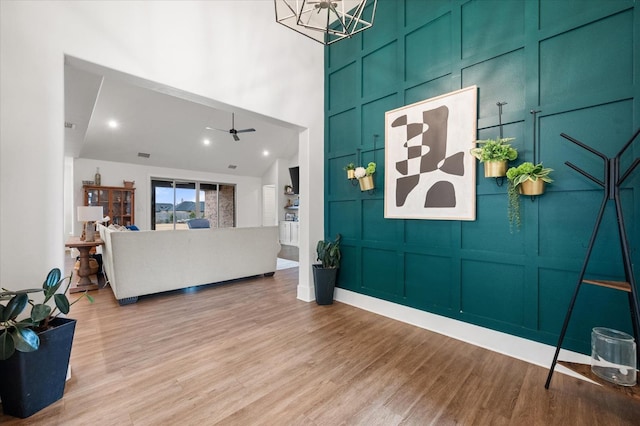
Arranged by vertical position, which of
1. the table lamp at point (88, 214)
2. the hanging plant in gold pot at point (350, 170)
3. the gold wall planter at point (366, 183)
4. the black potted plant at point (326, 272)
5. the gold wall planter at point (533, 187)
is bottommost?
the black potted plant at point (326, 272)

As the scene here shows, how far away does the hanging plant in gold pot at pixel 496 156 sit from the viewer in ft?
6.66

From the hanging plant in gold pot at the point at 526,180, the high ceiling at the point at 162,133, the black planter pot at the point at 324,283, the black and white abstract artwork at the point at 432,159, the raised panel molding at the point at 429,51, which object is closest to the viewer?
the hanging plant in gold pot at the point at 526,180

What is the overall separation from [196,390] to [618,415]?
8.07 ft

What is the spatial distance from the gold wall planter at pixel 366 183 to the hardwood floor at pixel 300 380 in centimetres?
139

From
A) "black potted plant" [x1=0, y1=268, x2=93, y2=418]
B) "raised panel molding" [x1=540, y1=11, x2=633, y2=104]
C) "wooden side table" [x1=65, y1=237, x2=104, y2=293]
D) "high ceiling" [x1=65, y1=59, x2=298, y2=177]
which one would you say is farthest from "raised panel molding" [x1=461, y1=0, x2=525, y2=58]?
"wooden side table" [x1=65, y1=237, x2=104, y2=293]

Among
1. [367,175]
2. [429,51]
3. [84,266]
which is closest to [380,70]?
[429,51]

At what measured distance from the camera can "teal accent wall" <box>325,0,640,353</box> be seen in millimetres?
1781

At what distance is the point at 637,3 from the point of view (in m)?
1.70

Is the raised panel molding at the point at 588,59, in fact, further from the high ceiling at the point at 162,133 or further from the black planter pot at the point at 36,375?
the black planter pot at the point at 36,375

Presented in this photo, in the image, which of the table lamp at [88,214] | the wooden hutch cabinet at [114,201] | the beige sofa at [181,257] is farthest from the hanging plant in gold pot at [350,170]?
the wooden hutch cabinet at [114,201]

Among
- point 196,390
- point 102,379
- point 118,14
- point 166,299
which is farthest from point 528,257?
point 166,299

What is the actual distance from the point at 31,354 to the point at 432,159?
313 cm

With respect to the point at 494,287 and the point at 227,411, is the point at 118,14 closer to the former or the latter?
the point at 227,411

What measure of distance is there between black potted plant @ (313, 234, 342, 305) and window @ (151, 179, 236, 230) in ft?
22.2
